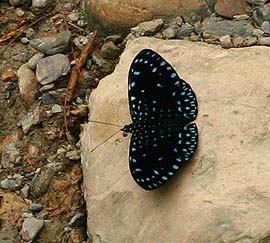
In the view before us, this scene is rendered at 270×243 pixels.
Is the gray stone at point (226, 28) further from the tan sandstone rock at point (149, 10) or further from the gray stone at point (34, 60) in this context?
the gray stone at point (34, 60)

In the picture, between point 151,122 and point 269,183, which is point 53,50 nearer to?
point 151,122

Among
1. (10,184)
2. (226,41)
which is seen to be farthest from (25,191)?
(226,41)

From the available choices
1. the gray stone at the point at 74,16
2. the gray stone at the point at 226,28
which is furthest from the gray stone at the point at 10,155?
the gray stone at the point at 226,28

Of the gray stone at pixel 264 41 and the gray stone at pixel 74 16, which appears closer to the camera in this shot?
the gray stone at pixel 264 41

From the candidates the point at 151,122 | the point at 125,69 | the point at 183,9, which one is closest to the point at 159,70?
the point at 151,122

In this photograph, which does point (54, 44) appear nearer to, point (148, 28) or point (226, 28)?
point (148, 28)

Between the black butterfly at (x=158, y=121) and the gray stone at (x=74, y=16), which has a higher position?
the black butterfly at (x=158, y=121)
